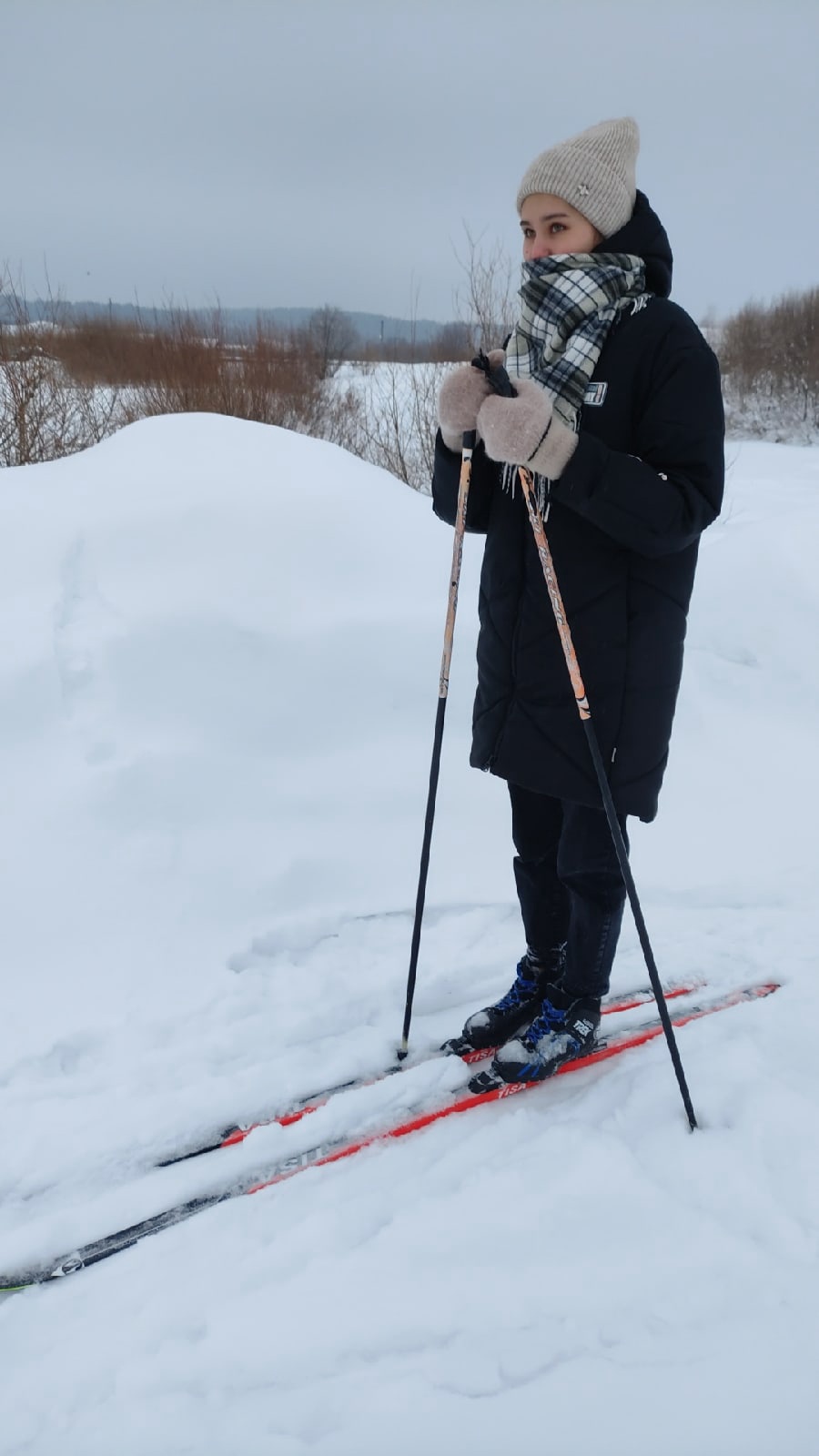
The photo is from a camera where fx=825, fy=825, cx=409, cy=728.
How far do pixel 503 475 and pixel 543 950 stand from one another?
1123 mm

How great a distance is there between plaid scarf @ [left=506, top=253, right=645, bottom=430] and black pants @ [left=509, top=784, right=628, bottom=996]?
82 centimetres

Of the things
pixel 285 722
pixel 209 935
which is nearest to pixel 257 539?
pixel 285 722

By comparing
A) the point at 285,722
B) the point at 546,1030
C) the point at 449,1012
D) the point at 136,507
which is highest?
the point at 136,507

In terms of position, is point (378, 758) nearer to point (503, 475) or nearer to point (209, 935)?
point (209, 935)

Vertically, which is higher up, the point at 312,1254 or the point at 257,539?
the point at 257,539

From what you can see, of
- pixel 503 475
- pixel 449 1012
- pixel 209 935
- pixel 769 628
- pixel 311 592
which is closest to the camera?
pixel 503 475

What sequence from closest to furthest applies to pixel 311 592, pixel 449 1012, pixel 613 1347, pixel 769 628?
pixel 613 1347
pixel 449 1012
pixel 311 592
pixel 769 628

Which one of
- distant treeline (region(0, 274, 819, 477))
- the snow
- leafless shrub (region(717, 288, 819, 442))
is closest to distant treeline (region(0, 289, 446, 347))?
distant treeline (region(0, 274, 819, 477))

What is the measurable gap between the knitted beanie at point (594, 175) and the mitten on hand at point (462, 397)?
0.95ft

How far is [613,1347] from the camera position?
1349 mm

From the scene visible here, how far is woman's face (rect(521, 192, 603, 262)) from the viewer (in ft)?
4.91

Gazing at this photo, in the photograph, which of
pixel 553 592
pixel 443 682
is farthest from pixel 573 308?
pixel 443 682

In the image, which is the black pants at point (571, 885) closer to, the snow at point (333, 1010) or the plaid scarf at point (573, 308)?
the snow at point (333, 1010)

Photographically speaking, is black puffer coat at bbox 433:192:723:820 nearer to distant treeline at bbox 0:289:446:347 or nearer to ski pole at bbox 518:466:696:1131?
ski pole at bbox 518:466:696:1131
